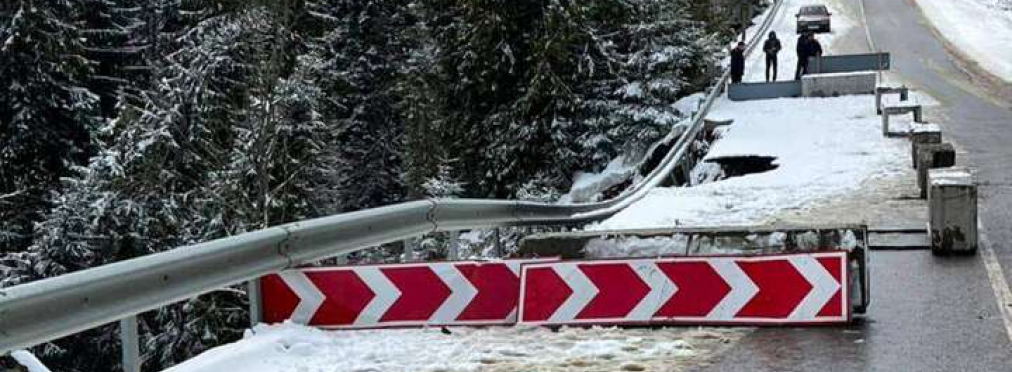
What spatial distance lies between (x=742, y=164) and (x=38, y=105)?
23952 millimetres

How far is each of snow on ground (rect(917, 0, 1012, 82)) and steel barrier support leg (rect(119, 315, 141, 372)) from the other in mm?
37618

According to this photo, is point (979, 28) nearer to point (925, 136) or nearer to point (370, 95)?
point (370, 95)

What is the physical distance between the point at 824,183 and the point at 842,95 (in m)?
16.3

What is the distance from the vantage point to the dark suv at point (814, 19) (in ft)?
169

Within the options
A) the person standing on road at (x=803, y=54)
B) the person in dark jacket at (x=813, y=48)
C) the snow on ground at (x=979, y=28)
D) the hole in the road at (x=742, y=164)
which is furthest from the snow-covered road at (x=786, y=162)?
the snow on ground at (x=979, y=28)

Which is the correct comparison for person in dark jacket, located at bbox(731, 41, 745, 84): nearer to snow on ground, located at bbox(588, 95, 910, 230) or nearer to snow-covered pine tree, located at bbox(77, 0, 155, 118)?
snow on ground, located at bbox(588, 95, 910, 230)

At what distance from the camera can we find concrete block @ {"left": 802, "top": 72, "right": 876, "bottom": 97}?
110 feet

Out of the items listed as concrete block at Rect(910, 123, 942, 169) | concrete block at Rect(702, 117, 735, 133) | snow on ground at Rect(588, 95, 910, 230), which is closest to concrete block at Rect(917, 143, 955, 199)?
snow on ground at Rect(588, 95, 910, 230)

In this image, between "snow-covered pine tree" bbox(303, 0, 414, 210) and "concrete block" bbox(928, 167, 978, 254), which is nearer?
"concrete block" bbox(928, 167, 978, 254)

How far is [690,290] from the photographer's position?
827 cm

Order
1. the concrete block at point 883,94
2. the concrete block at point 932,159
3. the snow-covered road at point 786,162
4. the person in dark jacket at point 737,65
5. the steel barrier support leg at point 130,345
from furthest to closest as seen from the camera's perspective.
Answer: the person in dark jacket at point 737,65 → the concrete block at point 883,94 → the snow-covered road at point 786,162 → the concrete block at point 932,159 → the steel barrier support leg at point 130,345

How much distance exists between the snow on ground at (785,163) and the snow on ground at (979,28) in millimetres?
12690

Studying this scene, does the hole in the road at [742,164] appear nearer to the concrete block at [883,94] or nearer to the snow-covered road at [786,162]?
the snow-covered road at [786,162]

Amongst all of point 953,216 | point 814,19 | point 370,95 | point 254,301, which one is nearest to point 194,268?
point 254,301
